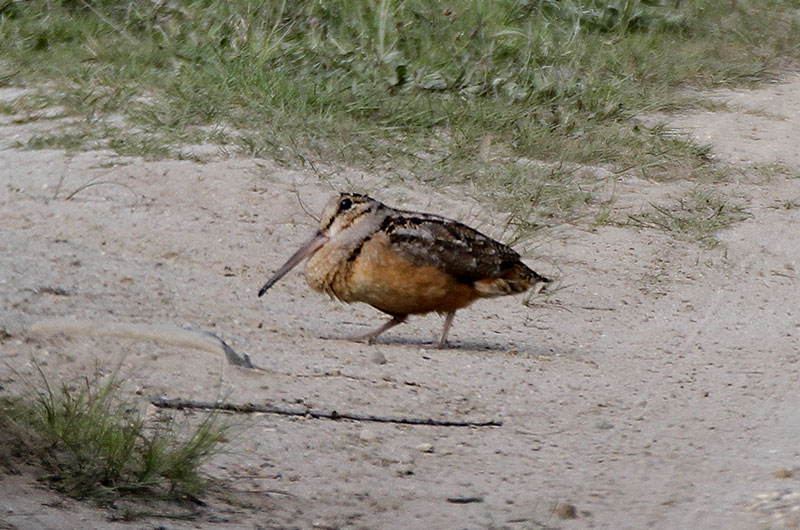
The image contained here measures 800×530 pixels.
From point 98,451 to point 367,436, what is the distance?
1.11m

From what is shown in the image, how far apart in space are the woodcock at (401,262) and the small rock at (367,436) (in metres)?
1.04

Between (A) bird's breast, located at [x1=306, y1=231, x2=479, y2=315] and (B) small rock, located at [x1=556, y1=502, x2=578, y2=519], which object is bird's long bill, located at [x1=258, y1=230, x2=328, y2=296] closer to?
(A) bird's breast, located at [x1=306, y1=231, x2=479, y2=315]

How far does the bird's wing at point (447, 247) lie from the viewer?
5.37 meters

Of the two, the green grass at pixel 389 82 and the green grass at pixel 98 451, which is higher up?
the green grass at pixel 98 451

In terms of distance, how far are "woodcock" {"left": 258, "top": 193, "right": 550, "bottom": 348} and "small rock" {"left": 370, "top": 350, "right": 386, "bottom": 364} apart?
21cm

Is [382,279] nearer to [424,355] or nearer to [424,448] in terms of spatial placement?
[424,355]

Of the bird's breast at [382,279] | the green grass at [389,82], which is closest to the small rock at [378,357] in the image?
the bird's breast at [382,279]

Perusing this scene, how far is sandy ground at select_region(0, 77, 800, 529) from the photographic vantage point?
3936 mm

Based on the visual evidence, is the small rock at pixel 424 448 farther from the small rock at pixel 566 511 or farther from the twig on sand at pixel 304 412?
the small rock at pixel 566 511

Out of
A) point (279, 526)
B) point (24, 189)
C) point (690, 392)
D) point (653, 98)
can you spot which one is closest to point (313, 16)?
point (653, 98)

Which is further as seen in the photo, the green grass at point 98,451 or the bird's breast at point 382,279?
the bird's breast at point 382,279

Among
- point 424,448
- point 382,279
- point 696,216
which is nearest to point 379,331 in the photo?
point 382,279

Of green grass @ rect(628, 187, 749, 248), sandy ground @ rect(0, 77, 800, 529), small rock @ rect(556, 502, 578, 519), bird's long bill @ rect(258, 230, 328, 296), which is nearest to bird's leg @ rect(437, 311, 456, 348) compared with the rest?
sandy ground @ rect(0, 77, 800, 529)

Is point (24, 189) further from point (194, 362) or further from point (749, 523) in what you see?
point (749, 523)
